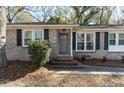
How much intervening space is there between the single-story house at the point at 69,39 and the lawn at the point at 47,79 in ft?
16.9

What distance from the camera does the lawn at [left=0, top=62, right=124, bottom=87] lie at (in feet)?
40.6

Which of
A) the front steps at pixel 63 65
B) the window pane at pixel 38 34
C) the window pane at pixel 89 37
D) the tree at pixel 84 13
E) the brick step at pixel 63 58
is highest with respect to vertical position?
the tree at pixel 84 13

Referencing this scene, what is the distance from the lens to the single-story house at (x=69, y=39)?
19.6 m

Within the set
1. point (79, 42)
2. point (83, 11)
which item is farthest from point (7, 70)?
point (83, 11)

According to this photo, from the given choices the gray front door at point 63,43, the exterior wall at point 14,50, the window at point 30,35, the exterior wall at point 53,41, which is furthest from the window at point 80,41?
the exterior wall at point 14,50

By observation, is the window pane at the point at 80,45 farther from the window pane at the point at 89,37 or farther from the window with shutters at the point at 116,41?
the window with shutters at the point at 116,41

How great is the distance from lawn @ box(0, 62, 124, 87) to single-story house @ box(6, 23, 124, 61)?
16.9 feet

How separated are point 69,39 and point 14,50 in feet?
15.8

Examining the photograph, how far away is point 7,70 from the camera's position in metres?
14.9

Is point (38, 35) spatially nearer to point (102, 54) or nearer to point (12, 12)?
point (102, 54)

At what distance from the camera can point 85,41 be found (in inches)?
898

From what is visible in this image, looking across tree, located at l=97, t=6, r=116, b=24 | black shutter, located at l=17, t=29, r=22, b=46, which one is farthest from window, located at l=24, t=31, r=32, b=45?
tree, located at l=97, t=6, r=116, b=24

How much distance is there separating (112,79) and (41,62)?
4.46m

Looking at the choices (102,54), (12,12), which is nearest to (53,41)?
(102,54)
